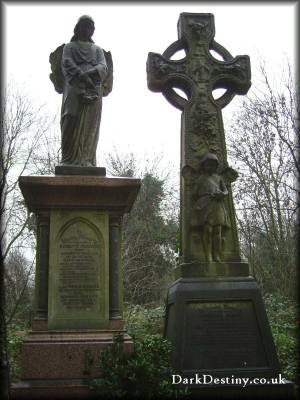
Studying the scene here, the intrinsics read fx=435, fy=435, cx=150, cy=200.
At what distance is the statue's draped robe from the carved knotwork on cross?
215cm

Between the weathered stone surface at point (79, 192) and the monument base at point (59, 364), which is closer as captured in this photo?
the monument base at point (59, 364)

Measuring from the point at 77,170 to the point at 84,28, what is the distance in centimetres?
262

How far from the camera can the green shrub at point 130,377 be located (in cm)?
510

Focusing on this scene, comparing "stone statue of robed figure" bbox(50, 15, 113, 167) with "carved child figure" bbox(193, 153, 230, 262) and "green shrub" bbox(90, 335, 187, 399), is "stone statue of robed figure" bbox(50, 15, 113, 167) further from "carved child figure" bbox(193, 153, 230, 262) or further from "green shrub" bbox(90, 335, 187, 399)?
"green shrub" bbox(90, 335, 187, 399)

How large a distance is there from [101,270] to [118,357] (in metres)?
1.33

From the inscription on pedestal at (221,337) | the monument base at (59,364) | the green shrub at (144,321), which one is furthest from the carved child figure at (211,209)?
the green shrub at (144,321)

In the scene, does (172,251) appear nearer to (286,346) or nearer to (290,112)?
(290,112)

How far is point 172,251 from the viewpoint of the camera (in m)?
21.1

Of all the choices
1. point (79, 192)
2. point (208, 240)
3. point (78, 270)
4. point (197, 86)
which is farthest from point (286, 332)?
point (79, 192)

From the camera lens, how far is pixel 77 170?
266 inches

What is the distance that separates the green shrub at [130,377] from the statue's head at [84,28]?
16.9ft

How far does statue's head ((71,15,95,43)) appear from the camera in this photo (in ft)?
24.6

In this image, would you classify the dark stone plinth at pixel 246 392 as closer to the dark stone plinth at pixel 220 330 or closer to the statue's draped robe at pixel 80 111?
the dark stone plinth at pixel 220 330

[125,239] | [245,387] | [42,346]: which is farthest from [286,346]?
[125,239]
